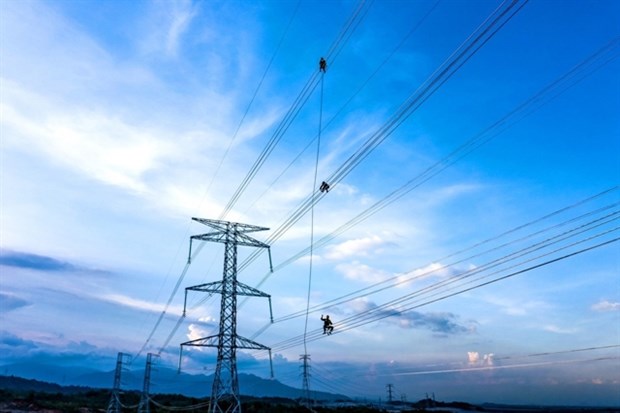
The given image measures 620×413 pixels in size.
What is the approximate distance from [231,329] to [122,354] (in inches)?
1871

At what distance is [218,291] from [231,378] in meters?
8.22

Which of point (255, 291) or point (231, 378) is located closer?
point (231, 378)

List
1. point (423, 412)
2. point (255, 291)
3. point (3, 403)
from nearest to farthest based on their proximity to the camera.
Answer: point (255, 291) < point (423, 412) < point (3, 403)

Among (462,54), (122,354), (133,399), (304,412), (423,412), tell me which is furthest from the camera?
(133,399)

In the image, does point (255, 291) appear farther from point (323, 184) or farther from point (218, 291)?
point (323, 184)

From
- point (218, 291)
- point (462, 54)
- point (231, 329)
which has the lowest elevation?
point (231, 329)

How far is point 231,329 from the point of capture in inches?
1780

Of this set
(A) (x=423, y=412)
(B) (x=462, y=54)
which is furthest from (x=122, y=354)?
(B) (x=462, y=54)

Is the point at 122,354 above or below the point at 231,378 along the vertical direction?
above

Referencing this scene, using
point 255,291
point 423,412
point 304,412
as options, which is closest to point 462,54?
point 255,291

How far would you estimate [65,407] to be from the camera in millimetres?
110750

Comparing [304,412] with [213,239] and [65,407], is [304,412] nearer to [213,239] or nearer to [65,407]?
[65,407]

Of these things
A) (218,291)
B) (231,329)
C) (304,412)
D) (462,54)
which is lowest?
(304,412)

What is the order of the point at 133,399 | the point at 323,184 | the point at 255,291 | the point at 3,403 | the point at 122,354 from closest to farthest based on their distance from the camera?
the point at 323,184, the point at 255,291, the point at 122,354, the point at 3,403, the point at 133,399
